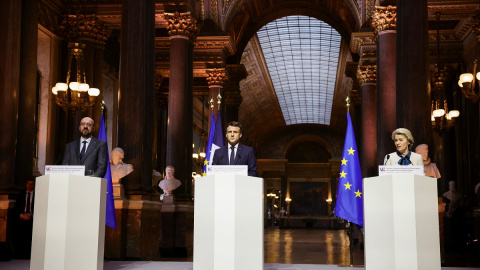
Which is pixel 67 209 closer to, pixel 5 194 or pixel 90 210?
pixel 90 210

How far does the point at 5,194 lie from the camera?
869 centimetres

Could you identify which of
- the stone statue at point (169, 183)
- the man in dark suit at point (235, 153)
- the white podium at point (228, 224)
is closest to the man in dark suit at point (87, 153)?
the man in dark suit at point (235, 153)

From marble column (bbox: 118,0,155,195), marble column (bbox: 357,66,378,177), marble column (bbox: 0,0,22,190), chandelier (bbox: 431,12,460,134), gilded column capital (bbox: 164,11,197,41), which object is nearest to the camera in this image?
marble column (bbox: 0,0,22,190)

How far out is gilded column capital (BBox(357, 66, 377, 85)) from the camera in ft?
60.5

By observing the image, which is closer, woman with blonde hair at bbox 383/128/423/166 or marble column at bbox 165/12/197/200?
woman with blonde hair at bbox 383/128/423/166

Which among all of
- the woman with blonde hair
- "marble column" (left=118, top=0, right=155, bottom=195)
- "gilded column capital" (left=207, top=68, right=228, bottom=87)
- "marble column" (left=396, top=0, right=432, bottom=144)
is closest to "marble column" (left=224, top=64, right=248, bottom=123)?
"gilded column capital" (left=207, top=68, right=228, bottom=87)

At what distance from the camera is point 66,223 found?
5688mm

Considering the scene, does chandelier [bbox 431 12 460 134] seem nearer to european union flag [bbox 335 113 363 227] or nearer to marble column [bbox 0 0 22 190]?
european union flag [bbox 335 113 363 227]

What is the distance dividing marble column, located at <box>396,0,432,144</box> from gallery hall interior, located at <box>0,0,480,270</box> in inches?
0.8

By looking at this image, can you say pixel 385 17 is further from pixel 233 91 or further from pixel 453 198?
pixel 233 91

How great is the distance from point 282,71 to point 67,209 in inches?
1145

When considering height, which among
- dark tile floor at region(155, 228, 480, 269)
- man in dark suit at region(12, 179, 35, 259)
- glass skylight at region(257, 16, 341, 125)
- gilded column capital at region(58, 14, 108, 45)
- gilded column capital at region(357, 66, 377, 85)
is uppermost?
glass skylight at region(257, 16, 341, 125)

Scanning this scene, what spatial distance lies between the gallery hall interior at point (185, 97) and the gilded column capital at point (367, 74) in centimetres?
4

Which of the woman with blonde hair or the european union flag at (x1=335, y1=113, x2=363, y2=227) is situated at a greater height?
the woman with blonde hair
